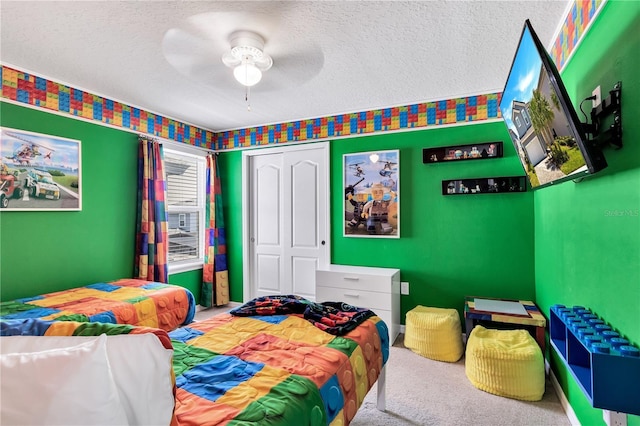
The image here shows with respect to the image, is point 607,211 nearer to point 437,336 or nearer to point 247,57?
point 437,336

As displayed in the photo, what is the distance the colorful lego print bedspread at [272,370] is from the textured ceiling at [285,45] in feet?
6.11

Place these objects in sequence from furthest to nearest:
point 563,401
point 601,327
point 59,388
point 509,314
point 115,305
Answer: point 509,314 → point 115,305 → point 563,401 → point 601,327 → point 59,388

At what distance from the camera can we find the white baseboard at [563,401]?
6.30ft

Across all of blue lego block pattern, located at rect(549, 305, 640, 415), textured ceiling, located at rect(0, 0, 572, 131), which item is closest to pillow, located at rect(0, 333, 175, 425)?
blue lego block pattern, located at rect(549, 305, 640, 415)

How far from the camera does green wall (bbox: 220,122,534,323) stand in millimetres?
3037

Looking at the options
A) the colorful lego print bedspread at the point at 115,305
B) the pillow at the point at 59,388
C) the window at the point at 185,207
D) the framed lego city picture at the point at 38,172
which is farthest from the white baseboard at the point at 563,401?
the framed lego city picture at the point at 38,172

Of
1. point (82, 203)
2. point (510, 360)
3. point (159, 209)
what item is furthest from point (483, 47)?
point (82, 203)

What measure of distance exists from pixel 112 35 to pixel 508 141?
3.39 meters

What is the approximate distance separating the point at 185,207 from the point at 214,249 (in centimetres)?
69

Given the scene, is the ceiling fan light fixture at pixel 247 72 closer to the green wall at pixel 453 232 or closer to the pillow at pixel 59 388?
the green wall at pixel 453 232

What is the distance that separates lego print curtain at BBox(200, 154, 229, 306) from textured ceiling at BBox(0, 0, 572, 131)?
129 centimetres

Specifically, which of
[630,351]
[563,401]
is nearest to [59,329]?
[630,351]

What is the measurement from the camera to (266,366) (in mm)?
1396

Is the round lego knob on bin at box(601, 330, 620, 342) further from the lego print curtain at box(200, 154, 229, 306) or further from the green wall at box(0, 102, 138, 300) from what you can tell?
the lego print curtain at box(200, 154, 229, 306)
